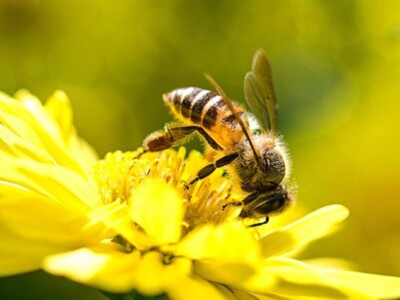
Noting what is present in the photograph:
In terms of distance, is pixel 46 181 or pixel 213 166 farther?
pixel 213 166

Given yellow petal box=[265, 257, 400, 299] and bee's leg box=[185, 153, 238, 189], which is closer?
yellow petal box=[265, 257, 400, 299]

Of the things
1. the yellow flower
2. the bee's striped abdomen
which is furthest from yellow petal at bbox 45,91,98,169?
the bee's striped abdomen

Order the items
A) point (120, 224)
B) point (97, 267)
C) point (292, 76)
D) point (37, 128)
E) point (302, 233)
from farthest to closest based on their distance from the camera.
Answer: point (292, 76) < point (37, 128) < point (302, 233) < point (120, 224) < point (97, 267)

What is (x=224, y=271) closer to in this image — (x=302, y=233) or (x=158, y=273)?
(x=158, y=273)

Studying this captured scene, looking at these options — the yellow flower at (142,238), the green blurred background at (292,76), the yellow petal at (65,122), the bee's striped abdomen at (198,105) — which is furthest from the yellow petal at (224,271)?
the green blurred background at (292,76)

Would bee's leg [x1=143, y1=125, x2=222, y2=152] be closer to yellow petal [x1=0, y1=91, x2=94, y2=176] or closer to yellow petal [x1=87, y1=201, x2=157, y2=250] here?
yellow petal [x1=0, y1=91, x2=94, y2=176]

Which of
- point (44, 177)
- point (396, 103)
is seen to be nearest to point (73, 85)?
point (396, 103)

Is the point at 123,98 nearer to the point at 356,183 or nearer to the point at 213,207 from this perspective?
the point at 356,183

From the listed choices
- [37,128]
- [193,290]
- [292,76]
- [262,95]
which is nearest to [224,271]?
[193,290]
